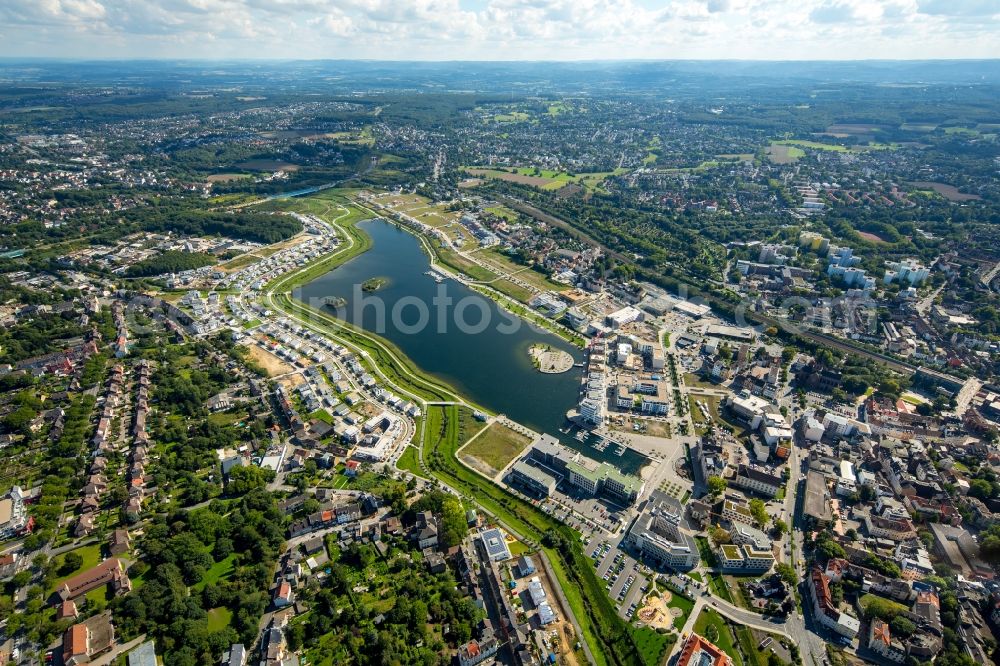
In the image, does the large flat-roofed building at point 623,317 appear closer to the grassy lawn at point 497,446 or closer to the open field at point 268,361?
the grassy lawn at point 497,446

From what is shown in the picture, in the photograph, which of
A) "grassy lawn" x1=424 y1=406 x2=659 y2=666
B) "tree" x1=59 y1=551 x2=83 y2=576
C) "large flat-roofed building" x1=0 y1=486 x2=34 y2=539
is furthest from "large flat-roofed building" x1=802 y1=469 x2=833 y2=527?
"large flat-roofed building" x1=0 y1=486 x2=34 y2=539

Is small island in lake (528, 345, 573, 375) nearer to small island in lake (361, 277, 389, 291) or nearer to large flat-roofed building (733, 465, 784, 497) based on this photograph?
large flat-roofed building (733, 465, 784, 497)

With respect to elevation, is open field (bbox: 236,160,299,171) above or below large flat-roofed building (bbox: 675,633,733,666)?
above

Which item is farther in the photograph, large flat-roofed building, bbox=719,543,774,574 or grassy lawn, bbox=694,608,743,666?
large flat-roofed building, bbox=719,543,774,574

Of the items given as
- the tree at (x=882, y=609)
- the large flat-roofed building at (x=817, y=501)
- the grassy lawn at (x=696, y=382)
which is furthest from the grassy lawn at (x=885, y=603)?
the grassy lawn at (x=696, y=382)

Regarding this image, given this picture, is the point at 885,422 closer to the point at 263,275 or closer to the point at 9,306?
the point at 263,275

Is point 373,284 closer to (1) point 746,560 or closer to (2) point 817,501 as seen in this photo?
(1) point 746,560
